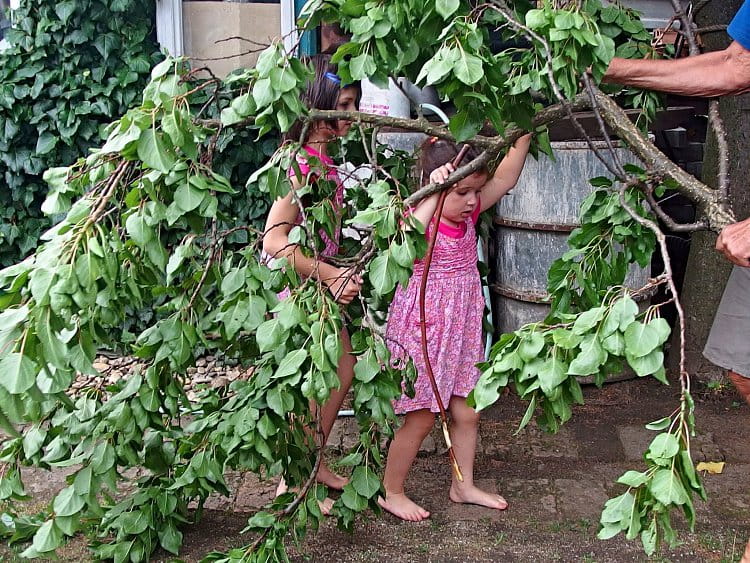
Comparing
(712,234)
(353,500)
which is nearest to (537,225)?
(712,234)

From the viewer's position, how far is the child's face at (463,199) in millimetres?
3127

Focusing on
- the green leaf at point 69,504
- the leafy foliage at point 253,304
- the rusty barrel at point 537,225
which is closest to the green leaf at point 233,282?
the leafy foliage at point 253,304

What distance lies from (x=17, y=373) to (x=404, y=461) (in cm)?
184

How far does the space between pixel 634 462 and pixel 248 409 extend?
1.96m

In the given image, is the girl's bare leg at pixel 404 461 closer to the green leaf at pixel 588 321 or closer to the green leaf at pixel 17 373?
the green leaf at pixel 588 321

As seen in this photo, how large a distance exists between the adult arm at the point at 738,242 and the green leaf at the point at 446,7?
0.98 m

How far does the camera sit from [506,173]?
3215 millimetres

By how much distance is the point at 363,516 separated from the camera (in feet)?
11.2

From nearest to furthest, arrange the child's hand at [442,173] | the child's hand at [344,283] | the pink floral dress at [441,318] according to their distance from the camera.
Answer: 1. the child's hand at [344,283]
2. the child's hand at [442,173]
3. the pink floral dress at [441,318]

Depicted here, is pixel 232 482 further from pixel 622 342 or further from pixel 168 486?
pixel 622 342

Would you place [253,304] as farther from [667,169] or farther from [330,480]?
[330,480]

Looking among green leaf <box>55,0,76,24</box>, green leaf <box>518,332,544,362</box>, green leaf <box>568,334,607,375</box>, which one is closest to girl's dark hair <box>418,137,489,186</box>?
green leaf <box>518,332,544,362</box>

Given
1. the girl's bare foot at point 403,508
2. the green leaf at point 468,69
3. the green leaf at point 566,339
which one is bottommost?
the girl's bare foot at point 403,508

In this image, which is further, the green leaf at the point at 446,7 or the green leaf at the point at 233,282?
the green leaf at the point at 233,282
